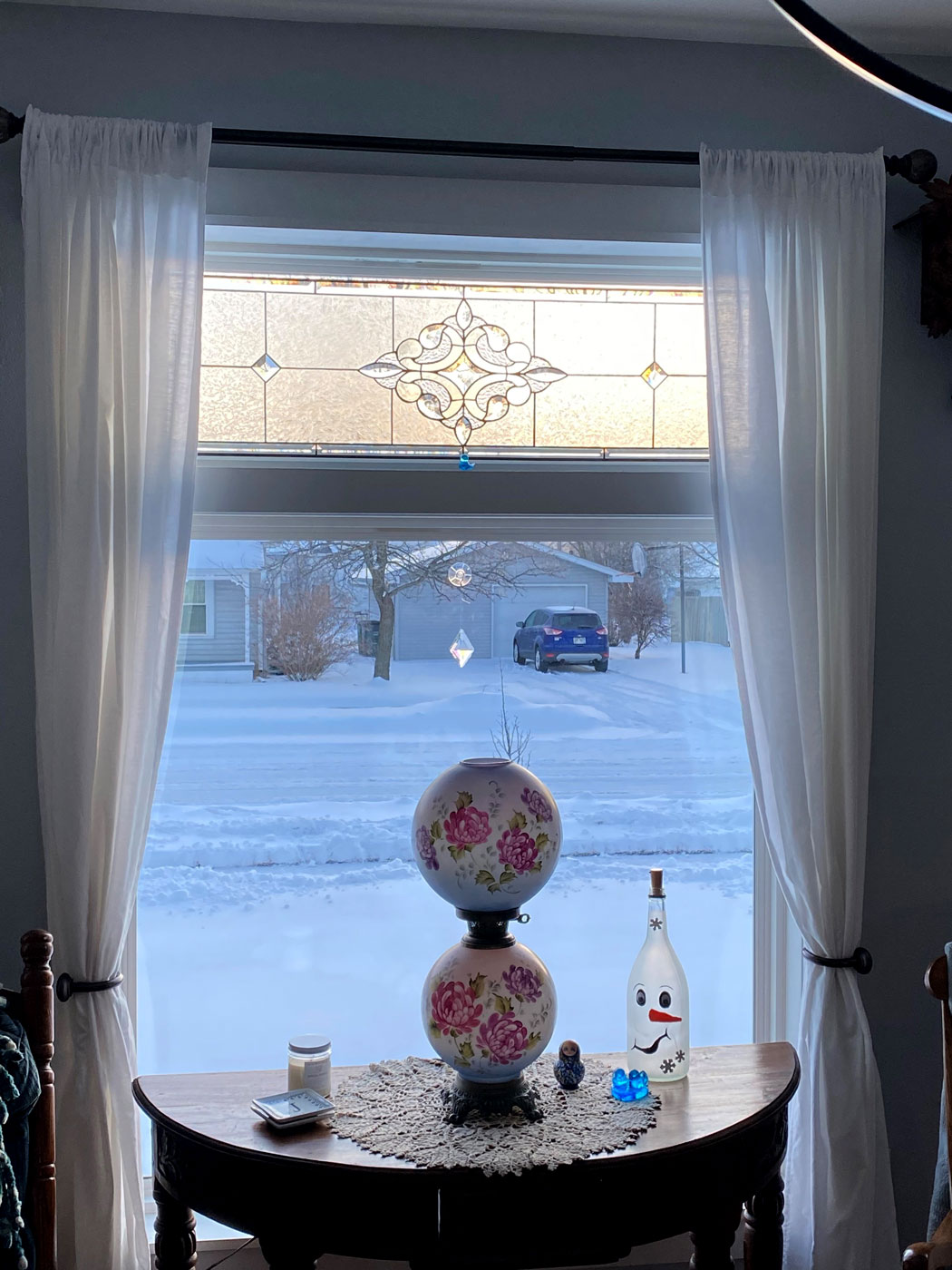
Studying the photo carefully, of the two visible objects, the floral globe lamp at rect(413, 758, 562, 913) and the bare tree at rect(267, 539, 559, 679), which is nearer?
the floral globe lamp at rect(413, 758, 562, 913)

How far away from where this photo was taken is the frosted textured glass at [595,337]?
2.41 meters

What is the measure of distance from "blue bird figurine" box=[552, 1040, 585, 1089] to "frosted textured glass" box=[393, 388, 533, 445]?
1.20 meters

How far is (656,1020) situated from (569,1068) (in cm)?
18

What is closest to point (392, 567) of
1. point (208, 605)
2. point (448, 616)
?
point (448, 616)

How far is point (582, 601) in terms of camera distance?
2439 mm

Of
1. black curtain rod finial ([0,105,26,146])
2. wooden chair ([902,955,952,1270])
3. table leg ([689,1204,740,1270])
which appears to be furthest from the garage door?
black curtain rod finial ([0,105,26,146])

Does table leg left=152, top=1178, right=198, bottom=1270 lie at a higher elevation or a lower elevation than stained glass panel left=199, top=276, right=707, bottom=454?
lower

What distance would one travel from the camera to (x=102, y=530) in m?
2.07

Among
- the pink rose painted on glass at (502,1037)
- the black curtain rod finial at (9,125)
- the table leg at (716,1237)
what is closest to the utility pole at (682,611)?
the pink rose painted on glass at (502,1037)

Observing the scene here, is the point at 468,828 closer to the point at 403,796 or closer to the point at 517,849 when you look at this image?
the point at 517,849

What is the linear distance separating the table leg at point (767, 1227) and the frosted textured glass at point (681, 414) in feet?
4.72

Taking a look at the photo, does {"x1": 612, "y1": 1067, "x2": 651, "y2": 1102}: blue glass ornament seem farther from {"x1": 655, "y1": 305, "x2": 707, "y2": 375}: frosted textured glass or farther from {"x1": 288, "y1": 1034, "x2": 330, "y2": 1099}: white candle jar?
{"x1": 655, "y1": 305, "x2": 707, "y2": 375}: frosted textured glass

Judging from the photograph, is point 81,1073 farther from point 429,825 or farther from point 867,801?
point 867,801

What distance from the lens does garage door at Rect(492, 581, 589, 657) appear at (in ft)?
7.91
